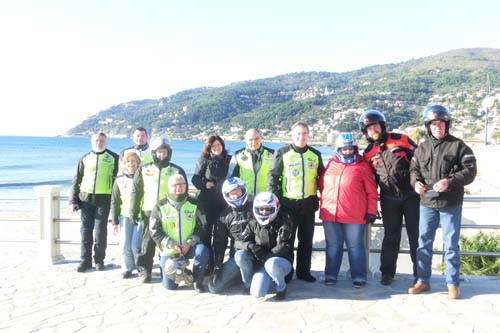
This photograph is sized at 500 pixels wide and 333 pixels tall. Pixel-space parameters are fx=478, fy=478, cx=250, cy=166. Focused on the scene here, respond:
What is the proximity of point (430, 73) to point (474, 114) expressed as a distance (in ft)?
157

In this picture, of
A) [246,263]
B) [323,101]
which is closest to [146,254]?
[246,263]

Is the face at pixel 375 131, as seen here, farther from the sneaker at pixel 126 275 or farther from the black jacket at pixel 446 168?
the sneaker at pixel 126 275

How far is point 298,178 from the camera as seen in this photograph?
5859mm

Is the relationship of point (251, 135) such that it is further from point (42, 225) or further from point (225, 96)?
point (225, 96)

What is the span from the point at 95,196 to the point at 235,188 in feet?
7.16

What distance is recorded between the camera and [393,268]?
5.84 meters

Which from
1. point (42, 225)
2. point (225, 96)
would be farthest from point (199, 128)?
point (42, 225)

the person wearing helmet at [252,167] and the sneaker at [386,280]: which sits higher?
Answer: the person wearing helmet at [252,167]

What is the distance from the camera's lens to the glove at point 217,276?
5.63 meters

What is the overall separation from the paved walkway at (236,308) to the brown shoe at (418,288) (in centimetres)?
8

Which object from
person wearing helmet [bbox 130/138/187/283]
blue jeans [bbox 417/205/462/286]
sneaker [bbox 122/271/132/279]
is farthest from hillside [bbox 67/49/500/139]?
sneaker [bbox 122/271/132/279]

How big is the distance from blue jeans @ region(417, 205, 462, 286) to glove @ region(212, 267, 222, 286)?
2.30 m

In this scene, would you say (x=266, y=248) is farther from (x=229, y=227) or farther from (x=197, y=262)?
(x=197, y=262)

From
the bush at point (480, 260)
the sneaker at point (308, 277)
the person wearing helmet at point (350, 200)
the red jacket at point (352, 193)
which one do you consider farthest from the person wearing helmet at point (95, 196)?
the bush at point (480, 260)
